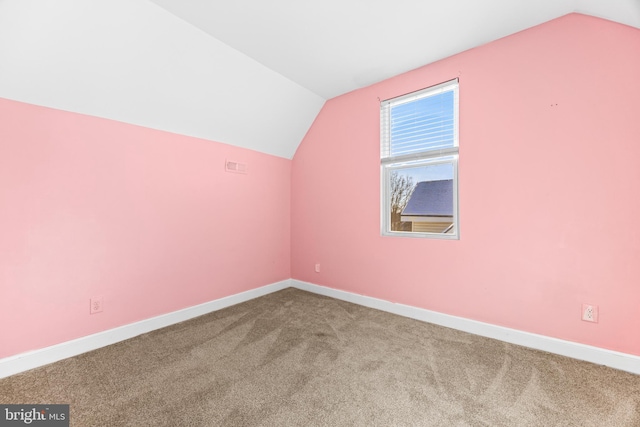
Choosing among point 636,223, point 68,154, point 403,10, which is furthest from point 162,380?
point 636,223

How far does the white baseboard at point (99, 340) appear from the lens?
1796 mm

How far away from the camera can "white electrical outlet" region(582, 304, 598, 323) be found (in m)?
1.92

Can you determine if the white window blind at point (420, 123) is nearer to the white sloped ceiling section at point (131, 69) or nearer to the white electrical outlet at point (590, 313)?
the white sloped ceiling section at point (131, 69)

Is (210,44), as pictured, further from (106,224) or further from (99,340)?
(99,340)

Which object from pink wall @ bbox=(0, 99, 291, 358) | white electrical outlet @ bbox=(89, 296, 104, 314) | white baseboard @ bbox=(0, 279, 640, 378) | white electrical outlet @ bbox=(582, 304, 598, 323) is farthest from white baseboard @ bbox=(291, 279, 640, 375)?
white electrical outlet @ bbox=(89, 296, 104, 314)

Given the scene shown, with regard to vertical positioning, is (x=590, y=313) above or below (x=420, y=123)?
below

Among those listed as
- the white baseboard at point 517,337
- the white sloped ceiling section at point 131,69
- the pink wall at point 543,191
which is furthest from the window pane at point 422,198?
the white sloped ceiling section at point 131,69

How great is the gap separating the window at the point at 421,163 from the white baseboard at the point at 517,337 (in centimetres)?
84

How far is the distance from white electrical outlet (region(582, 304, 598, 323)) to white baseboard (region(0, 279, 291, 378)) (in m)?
3.40

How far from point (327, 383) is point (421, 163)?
2.30 m

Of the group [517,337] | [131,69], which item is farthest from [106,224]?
[517,337]

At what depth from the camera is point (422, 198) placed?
2818mm

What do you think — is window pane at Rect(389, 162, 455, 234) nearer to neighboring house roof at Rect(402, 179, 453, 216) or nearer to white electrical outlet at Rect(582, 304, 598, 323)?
neighboring house roof at Rect(402, 179, 453, 216)

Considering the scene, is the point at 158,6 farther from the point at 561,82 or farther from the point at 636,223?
the point at 636,223
